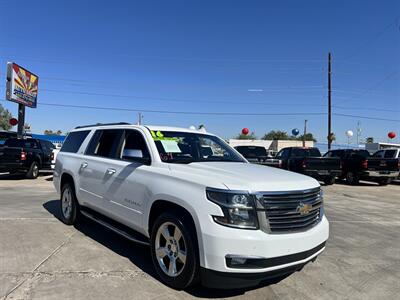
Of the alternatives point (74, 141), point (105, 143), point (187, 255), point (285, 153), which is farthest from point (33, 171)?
point (187, 255)

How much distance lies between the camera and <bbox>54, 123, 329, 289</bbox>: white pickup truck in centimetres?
373

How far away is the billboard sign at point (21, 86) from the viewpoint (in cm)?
2548

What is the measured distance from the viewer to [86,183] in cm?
642

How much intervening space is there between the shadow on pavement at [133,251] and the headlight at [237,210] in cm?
96

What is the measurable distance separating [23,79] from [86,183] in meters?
24.0

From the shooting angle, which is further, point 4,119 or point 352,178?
point 4,119

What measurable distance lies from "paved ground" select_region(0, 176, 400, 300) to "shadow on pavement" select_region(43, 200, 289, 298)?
11mm

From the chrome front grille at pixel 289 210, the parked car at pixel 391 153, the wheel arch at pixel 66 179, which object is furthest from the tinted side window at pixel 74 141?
the parked car at pixel 391 153

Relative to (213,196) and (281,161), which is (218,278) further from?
(281,161)

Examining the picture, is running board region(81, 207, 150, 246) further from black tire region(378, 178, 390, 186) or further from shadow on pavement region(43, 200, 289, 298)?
black tire region(378, 178, 390, 186)

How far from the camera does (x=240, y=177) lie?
412 cm

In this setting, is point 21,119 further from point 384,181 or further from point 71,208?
point 384,181

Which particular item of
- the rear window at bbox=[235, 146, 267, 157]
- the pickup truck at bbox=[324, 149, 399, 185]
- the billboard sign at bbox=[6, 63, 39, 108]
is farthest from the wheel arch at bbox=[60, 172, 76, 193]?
the billboard sign at bbox=[6, 63, 39, 108]

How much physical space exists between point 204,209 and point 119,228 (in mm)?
2101
